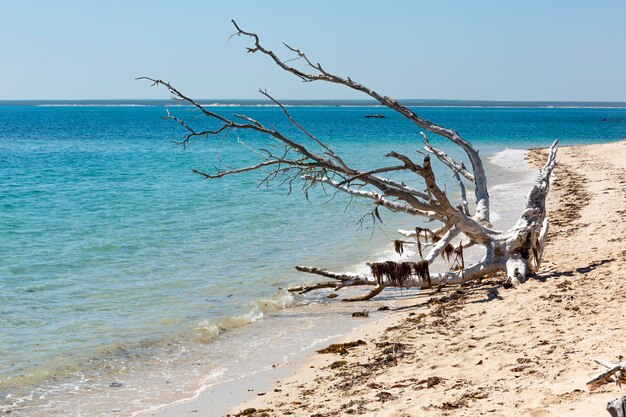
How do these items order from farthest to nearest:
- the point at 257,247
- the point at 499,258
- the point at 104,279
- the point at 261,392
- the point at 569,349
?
the point at 257,247
the point at 104,279
the point at 499,258
the point at 261,392
the point at 569,349

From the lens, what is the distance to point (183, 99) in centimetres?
887

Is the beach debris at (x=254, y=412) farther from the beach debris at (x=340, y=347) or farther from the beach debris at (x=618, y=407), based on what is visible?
the beach debris at (x=618, y=407)

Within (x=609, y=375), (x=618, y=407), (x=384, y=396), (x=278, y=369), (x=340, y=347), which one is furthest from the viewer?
(x=340, y=347)

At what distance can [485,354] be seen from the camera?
6973 millimetres

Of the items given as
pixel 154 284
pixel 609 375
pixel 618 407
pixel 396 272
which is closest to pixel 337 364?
pixel 396 272

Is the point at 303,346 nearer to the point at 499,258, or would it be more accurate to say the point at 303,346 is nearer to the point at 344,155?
the point at 499,258

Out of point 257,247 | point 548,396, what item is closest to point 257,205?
point 257,247

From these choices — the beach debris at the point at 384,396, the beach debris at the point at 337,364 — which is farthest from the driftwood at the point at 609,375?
the beach debris at the point at 337,364

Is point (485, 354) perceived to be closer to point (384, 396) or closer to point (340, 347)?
point (384, 396)

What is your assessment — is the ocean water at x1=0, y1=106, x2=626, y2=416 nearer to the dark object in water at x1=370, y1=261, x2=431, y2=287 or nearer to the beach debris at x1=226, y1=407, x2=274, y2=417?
the dark object in water at x1=370, y1=261, x2=431, y2=287

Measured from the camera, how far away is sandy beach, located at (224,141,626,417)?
558 centimetres

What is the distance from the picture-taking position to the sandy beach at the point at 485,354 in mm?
5578

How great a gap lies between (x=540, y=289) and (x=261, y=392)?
155 inches

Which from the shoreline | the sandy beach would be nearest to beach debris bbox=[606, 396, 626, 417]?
the sandy beach
